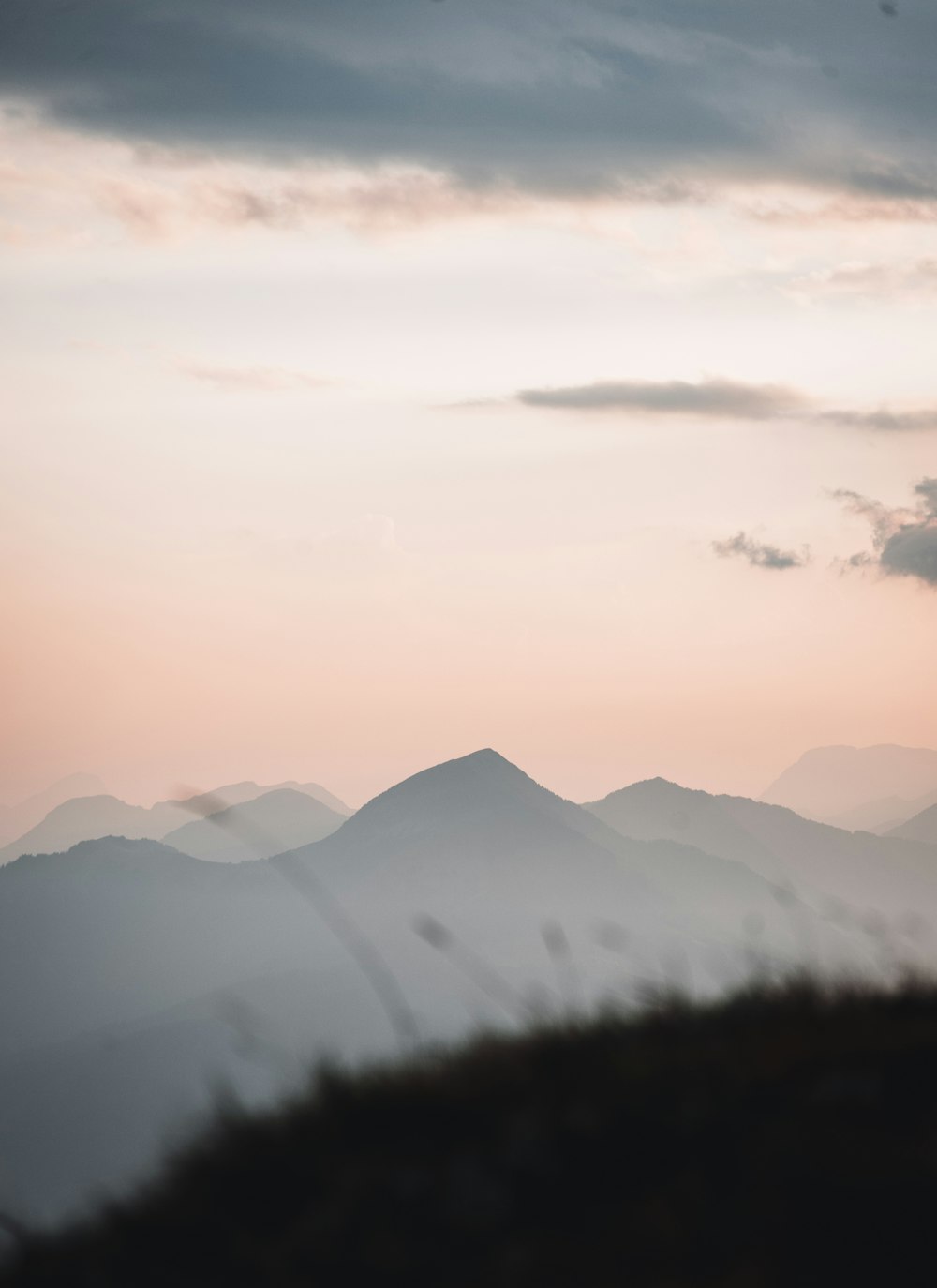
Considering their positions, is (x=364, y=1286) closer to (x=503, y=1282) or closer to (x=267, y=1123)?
(x=503, y=1282)

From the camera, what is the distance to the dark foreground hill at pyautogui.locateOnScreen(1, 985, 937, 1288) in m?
3.84

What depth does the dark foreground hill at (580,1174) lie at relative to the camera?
384 centimetres

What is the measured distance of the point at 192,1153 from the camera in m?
5.49

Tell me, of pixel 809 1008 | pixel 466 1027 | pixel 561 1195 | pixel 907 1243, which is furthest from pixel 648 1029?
pixel 907 1243

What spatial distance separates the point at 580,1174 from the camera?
446 centimetres

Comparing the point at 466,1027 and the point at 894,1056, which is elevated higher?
the point at 894,1056

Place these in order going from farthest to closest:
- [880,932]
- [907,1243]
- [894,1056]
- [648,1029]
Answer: [880,932]
[648,1029]
[894,1056]
[907,1243]

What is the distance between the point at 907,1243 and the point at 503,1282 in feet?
4.52

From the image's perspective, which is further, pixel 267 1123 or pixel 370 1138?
pixel 267 1123

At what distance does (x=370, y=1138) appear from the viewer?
202 inches

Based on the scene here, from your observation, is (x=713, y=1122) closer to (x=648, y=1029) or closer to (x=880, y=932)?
(x=648, y=1029)

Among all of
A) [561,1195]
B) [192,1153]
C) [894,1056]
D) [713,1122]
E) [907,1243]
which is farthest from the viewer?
[192,1153]

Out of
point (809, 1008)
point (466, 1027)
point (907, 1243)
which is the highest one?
point (907, 1243)

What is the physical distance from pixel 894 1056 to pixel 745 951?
2133mm
